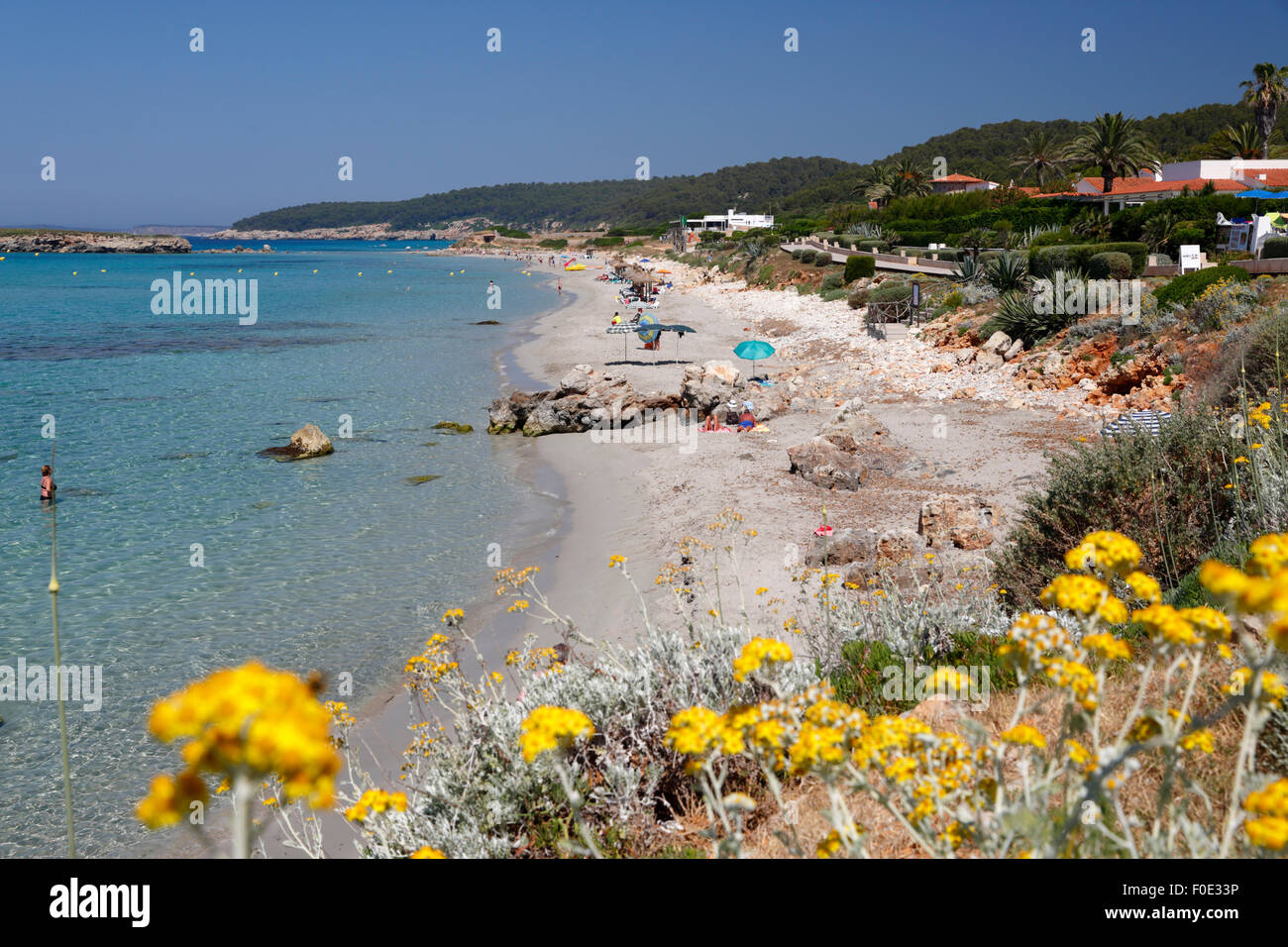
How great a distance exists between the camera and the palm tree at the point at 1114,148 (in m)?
44.6

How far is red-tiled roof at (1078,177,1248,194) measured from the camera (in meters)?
40.0

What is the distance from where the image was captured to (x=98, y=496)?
14.1 m

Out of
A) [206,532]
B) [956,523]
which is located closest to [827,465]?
[956,523]

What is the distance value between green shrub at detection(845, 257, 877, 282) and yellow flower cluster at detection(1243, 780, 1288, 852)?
36185 millimetres

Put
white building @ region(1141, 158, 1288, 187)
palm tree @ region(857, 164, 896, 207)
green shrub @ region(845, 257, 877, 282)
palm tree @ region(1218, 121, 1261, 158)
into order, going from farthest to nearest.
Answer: palm tree @ region(857, 164, 896, 207) < palm tree @ region(1218, 121, 1261, 158) < white building @ region(1141, 158, 1288, 187) < green shrub @ region(845, 257, 877, 282)

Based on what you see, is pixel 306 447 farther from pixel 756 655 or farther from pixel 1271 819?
pixel 1271 819

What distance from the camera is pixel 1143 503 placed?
643 centimetres

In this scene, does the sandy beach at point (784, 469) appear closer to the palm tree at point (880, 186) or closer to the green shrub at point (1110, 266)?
the green shrub at point (1110, 266)

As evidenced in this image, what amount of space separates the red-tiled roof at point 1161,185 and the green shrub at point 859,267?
14467 millimetres

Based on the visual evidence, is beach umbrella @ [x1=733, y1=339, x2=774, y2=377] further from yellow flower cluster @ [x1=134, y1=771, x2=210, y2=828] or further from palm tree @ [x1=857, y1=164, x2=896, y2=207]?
palm tree @ [x1=857, y1=164, x2=896, y2=207]

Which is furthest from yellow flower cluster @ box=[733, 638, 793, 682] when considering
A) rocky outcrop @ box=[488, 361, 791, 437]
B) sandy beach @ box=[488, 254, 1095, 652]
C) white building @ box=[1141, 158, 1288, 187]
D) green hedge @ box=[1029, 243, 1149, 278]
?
white building @ box=[1141, 158, 1288, 187]
